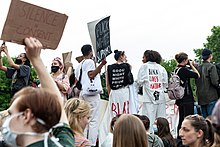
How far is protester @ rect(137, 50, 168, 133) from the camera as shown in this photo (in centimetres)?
1028

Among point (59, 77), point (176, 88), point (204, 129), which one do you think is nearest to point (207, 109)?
point (176, 88)

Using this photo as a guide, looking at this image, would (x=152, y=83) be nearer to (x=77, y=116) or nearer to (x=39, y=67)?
Answer: (x=77, y=116)

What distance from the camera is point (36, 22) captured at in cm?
464

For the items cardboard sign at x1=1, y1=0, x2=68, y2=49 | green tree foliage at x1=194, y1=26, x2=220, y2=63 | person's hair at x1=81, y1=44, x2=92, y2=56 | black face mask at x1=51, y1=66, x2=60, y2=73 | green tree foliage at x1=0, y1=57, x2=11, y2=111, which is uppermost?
green tree foliage at x1=194, y1=26, x2=220, y2=63

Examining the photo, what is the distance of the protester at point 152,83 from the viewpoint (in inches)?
405

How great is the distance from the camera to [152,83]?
405 inches

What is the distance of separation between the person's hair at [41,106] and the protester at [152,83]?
24.8ft

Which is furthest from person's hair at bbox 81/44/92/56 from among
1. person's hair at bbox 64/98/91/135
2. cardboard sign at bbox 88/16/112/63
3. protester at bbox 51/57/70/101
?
person's hair at bbox 64/98/91/135

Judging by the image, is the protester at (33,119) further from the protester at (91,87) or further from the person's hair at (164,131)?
the protester at (91,87)

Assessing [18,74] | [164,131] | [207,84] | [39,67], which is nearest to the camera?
[39,67]

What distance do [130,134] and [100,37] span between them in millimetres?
5588

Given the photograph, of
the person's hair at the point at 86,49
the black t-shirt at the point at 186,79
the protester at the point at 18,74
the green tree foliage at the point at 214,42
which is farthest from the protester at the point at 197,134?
the green tree foliage at the point at 214,42

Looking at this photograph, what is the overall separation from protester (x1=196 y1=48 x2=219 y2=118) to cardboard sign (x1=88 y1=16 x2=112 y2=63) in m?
2.15

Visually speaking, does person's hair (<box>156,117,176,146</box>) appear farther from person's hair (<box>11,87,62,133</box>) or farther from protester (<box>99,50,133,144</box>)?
person's hair (<box>11,87,62,133</box>)
